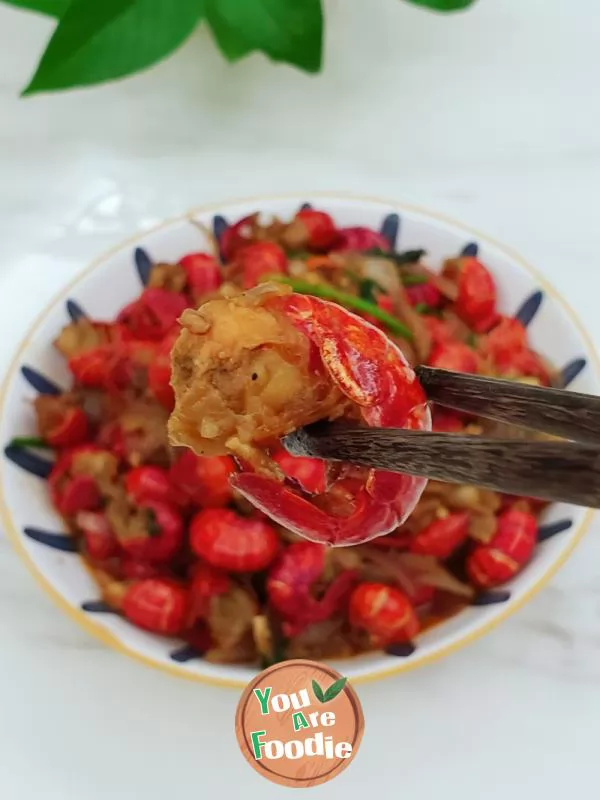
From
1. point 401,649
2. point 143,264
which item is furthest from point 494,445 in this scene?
point 143,264

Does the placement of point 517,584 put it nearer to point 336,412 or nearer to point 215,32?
point 336,412

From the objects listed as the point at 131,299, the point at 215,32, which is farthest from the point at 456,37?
the point at 131,299

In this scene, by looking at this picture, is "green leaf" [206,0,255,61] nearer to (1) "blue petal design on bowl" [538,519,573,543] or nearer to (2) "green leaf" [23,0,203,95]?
(2) "green leaf" [23,0,203,95]

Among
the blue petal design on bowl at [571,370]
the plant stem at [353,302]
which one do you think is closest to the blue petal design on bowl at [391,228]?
the plant stem at [353,302]

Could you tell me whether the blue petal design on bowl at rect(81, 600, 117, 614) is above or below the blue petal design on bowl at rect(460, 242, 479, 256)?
Result: below

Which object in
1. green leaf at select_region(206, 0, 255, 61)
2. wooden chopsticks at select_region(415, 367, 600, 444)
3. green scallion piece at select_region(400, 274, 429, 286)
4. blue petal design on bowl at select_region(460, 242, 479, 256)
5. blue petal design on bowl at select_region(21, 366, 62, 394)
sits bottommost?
blue petal design on bowl at select_region(21, 366, 62, 394)

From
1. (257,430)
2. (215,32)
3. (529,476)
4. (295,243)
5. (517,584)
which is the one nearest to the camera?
(529,476)

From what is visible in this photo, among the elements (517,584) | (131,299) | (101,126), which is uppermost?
(101,126)

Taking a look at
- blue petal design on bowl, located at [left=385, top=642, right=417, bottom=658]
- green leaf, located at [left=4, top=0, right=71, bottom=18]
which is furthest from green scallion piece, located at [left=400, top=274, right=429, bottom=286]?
green leaf, located at [left=4, top=0, right=71, bottom=18]
